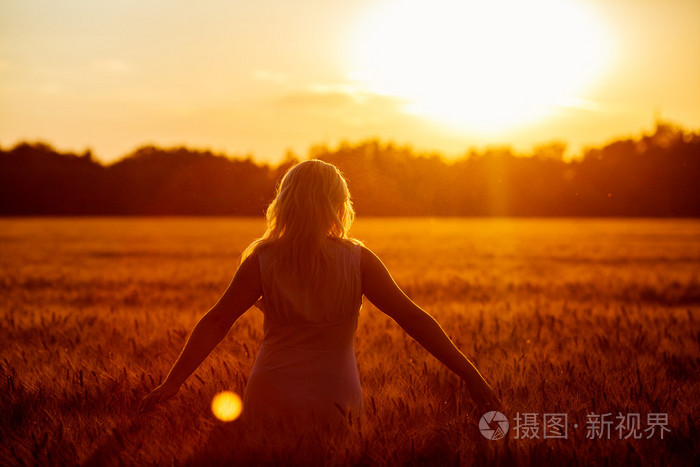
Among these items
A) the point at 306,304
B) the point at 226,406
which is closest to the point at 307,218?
the point at 306,304

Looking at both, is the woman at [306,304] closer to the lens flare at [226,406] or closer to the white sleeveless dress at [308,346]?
the white sleeveless dress at [308,346]

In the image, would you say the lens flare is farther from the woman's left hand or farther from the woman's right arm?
the woman's right arm

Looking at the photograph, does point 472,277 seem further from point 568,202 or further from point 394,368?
point 568,202

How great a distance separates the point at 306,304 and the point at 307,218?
1.35ft

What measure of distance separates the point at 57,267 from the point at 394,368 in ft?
48.6

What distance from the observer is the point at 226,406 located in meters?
4.07

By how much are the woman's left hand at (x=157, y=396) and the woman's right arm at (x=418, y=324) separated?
1.06m

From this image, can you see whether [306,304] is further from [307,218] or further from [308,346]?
[307,218]

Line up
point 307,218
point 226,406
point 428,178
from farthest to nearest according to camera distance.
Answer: point 428,178
point 226,406
point 307,218

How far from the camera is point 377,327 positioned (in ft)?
24.6

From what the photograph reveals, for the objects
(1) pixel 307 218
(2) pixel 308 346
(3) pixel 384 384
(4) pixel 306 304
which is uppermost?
(1) pixel 307 218

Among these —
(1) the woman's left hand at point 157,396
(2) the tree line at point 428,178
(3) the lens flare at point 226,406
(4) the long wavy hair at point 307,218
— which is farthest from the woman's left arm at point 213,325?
(2) the tree line at point 428,178

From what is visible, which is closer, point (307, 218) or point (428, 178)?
point (307, 218)

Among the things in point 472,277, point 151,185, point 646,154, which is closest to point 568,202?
point 646,154
